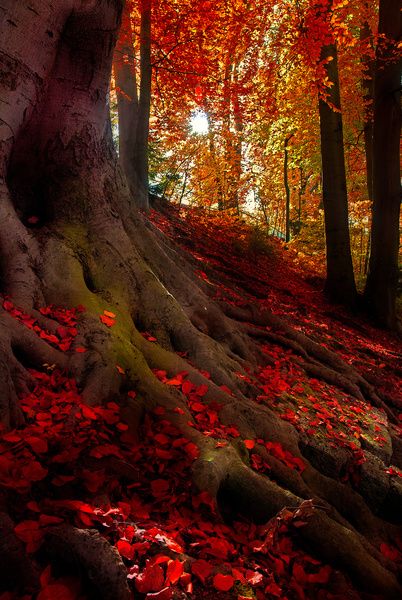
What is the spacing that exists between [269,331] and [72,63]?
181 inches

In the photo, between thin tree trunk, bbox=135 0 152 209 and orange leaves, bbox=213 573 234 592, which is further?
thin tree trunk, bbox=135 0 152 209

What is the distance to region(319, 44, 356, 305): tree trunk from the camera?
36.4ft

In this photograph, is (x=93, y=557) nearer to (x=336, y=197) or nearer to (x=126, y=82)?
(x=336, y=197)

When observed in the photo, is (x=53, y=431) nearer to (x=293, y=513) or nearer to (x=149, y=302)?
(x=293, y=513)

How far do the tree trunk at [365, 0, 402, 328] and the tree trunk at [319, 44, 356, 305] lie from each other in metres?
0.65

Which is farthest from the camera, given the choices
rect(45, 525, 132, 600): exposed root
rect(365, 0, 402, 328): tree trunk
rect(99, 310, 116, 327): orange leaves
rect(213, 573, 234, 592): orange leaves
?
rect(365, 0, 402, 328): tree trunk

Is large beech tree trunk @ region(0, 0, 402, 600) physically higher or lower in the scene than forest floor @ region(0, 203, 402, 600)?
higher

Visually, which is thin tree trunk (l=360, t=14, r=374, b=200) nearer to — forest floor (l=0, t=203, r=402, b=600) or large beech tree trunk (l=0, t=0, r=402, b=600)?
large beech tree trunk (l=0, t=0, r=402, b=600)

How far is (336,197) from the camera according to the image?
11.1 meters

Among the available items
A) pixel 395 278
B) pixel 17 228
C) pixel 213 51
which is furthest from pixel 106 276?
pixel 213 51

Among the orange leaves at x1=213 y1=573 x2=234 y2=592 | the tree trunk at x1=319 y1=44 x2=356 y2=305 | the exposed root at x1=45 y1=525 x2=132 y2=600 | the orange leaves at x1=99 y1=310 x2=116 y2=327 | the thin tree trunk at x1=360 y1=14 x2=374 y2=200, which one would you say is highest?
the thin tree trunk at x1=360 y1=14 x2=374 y2=200

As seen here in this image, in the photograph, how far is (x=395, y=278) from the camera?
10930 mm

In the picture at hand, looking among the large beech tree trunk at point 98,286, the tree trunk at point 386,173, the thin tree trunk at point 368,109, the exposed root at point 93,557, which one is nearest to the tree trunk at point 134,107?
the large beech tree trunk at point 98,286

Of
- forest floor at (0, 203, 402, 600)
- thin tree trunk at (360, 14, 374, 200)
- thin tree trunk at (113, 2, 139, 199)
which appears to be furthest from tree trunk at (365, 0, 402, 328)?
forest floor at (0, 203, 402, 600)
